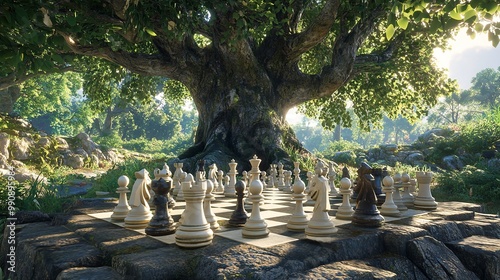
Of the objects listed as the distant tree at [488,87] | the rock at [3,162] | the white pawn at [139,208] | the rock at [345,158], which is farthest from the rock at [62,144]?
the distant tree at [488,87]

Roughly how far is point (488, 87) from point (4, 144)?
47288 mm

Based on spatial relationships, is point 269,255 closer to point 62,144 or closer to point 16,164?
point 16,164

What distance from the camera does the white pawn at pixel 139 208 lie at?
8.86 ft

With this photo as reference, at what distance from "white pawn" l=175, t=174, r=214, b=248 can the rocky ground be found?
2.1 inches

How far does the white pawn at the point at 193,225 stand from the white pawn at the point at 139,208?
26.0 inches

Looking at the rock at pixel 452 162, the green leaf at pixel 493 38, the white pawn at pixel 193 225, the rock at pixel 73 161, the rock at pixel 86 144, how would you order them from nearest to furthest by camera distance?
the white pawn at pixel 193 225, the green leaf at pixel 493 38, the rock at pixel 73 161, the rock at pixel 452 162, the rock at pixel 86 144

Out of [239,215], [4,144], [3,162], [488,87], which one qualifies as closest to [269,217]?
[239,215]

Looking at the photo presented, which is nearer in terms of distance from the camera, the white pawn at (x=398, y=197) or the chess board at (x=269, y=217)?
the chess board at (x=269, y=217)

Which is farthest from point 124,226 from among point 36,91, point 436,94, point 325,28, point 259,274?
point 36,91

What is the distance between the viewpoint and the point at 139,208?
2.77m

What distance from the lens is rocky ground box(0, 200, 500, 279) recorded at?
→ 1.81 metres

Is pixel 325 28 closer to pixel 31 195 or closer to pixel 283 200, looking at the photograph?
pixel 283 200

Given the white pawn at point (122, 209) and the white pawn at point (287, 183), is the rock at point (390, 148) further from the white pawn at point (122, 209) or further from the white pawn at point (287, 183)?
the white pawn at point (122, 209)

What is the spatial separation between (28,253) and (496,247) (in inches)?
127
